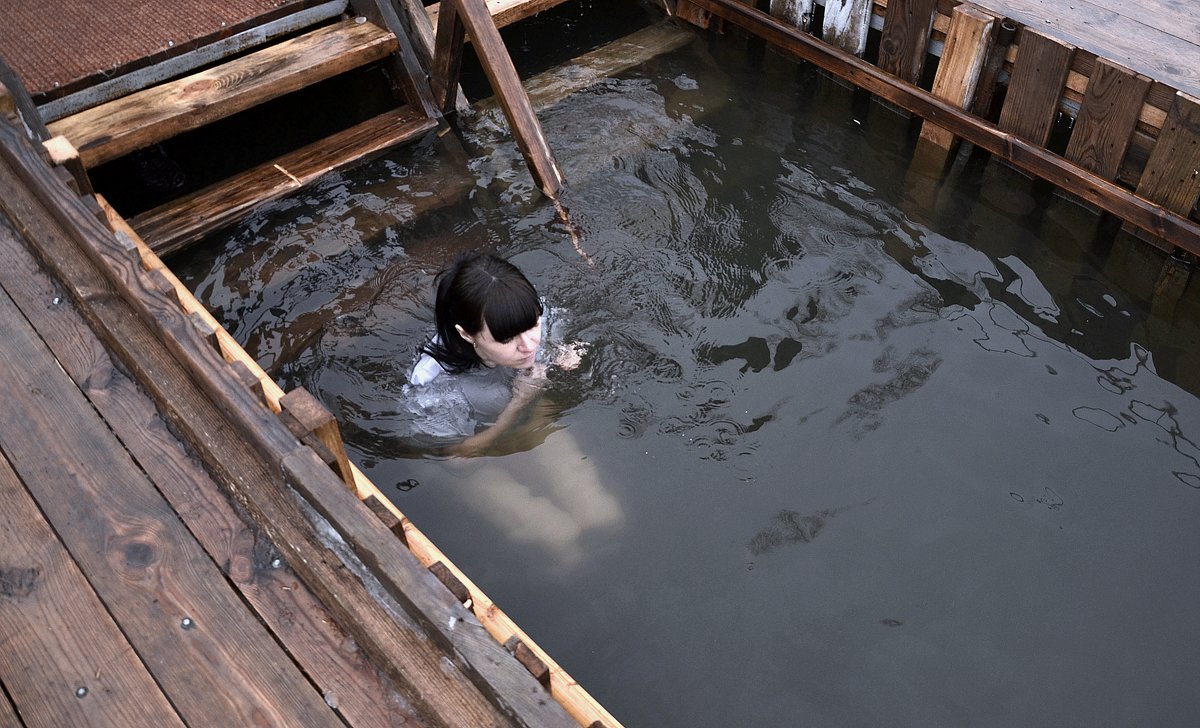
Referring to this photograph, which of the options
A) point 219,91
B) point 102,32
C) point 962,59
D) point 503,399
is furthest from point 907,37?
point 102,32

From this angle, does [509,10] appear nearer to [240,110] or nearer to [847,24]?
[240,110]

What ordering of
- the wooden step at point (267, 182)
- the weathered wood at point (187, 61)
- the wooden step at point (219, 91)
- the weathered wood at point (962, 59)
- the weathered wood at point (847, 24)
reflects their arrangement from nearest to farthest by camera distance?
the wooden step at point (219, 91)
the weathered wood at point (187, 61)
the wooden step at point (267, 182)
the weathered wood at point (962, 59)
the weathered wood at point (847, 24)

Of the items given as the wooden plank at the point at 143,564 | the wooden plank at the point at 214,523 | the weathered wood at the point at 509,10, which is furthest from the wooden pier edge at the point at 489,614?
the weathered wood at the point at 509,10

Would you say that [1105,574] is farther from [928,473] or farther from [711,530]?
[711,530]

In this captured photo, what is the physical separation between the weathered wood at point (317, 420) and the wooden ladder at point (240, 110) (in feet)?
10.5

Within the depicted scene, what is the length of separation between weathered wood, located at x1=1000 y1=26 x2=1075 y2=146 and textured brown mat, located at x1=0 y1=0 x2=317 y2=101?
4.57 m

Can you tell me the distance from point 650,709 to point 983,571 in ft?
5.47

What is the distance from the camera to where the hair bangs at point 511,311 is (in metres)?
4.00

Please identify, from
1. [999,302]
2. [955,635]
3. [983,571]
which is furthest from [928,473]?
[999,302]

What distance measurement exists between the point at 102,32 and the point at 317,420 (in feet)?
14.2

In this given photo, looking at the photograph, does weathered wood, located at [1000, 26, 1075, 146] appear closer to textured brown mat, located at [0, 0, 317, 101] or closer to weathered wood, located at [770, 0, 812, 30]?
weathered wood, located at [770, 0, 812, 30]

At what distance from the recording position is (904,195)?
6.31 metres

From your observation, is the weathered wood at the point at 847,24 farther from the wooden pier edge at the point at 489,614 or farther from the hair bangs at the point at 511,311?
the wooden pier edge at the point at 489,614

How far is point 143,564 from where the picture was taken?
2.96 meters
